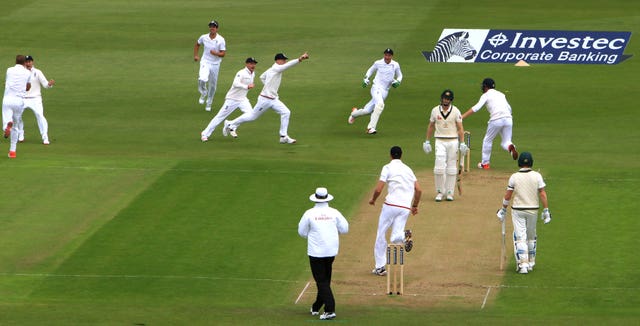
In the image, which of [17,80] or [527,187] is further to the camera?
[17,80]

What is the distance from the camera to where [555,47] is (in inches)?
1849

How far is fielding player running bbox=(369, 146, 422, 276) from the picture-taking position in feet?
74.1

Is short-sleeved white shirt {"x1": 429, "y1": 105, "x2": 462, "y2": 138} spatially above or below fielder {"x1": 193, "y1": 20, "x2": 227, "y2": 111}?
below

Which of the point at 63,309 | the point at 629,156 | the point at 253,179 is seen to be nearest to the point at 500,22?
the point at 629,156

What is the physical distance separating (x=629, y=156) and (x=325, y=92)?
11737mm

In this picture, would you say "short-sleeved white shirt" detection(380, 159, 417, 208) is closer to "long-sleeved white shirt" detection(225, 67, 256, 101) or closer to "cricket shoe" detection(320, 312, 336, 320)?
"cricket shoe" detection(320, 312, 336, 320)

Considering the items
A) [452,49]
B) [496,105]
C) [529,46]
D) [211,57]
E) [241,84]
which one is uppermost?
[529,46]

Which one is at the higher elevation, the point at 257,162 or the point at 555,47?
the point at 555,47

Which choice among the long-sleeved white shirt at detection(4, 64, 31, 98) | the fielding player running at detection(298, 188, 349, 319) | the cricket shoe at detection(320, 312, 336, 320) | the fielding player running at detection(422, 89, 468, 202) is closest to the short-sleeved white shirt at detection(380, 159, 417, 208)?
the fielding player running at detection(298, 188, 349, 319)

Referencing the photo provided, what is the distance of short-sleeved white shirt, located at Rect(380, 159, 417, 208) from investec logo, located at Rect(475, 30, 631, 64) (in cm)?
2375

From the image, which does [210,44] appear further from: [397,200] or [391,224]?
[397,200]

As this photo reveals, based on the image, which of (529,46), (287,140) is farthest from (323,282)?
(529,46)

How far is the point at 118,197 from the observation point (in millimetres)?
28188

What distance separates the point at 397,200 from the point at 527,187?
2291 mm
